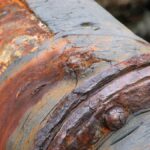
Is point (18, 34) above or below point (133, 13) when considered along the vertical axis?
above

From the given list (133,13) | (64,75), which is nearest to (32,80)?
(64,75)

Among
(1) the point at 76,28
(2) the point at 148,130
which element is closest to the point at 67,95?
(2) the point at 148,130

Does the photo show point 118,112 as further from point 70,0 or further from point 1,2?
point 1,2

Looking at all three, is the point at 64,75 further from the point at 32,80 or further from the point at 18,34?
the point at 18,34

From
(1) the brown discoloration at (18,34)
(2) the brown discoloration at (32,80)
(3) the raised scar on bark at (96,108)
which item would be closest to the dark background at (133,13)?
(1) the brown discoloration at (18,34)

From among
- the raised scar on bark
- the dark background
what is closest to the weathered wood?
the raised scar on bark

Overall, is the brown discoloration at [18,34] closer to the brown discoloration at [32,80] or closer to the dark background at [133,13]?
the brown discoloration at [32,80]

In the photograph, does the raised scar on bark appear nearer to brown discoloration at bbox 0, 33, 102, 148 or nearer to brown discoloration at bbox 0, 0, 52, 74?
brown discoloration at bbox 0, 33, 102, 148
